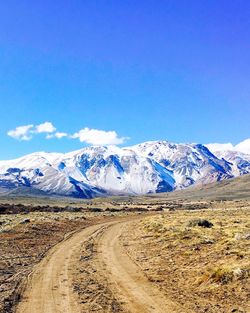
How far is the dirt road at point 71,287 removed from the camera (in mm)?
15414

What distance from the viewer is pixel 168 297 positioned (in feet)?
54.9

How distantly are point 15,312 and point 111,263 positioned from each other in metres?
10.2

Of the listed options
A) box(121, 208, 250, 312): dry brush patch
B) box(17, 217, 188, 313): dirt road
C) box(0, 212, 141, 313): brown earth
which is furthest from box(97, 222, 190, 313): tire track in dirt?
box(0, 212, 141, 313): brown earth

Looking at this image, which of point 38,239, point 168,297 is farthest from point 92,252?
point 168,297

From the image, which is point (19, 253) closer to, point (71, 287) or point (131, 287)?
point (71, 287)

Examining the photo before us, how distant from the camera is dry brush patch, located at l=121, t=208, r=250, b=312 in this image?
53.4ft

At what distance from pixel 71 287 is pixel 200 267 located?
262 inches

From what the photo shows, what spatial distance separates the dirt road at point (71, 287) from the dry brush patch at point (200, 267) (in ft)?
2.25

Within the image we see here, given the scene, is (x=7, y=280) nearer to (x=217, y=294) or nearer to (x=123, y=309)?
(x=123, y=309)

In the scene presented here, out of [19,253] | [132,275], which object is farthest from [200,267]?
[19,253]

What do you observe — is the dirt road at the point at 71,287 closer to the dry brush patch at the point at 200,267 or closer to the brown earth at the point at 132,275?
the brown earth at the point at 132,275

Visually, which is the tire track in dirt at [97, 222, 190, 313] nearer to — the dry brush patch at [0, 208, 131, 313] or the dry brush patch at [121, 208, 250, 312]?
the dry brush patch at [121, 208, 250, 312]

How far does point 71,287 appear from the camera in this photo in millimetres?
18531

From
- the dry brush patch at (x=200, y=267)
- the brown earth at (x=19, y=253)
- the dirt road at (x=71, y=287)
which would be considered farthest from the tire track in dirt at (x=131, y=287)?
the brown earth at (x=19, y=253)
